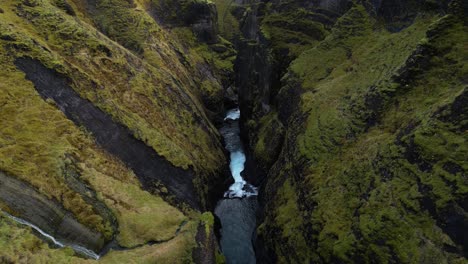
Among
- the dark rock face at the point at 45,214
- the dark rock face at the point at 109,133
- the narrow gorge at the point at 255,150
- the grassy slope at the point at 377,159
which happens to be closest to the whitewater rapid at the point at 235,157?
the narrow gorge at the point at 255,150

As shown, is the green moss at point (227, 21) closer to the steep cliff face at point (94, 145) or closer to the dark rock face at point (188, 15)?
the dark rock face at point (188, 15)

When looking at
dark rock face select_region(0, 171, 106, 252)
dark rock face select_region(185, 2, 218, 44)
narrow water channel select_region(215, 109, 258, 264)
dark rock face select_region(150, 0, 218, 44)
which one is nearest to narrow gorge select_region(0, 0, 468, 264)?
dark rock face select_region(0, 171, 106, 252)

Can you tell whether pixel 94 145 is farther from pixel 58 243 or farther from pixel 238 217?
pixel 238 217

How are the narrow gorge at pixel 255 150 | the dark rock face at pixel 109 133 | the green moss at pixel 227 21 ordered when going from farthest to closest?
the green moss at pixel 227 21 < the dark rock face at pixel 109 133 < the narrow gorge at pixel 255 150

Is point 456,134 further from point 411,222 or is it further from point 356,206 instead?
point 356,206

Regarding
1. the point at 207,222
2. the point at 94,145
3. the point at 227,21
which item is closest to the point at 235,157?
the point at 207,222

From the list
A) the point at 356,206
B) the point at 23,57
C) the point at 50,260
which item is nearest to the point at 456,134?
the point at 356,206

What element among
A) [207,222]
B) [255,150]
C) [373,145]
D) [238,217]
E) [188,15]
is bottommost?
[207,222]
